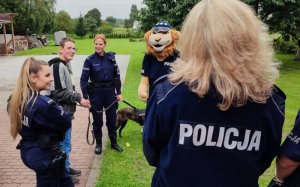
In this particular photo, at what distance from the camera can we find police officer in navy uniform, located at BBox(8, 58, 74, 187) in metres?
3.69

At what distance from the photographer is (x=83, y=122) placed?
9117 millimetres

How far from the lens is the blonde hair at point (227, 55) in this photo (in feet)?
6.35

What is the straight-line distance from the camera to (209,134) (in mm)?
2016

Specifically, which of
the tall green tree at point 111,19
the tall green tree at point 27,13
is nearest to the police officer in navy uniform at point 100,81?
the tall green tree at point 27,13

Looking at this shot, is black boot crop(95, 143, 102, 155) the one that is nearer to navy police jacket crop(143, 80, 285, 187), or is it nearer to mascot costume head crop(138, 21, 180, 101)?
mascot costume head crop(138, 21, 180, 101)

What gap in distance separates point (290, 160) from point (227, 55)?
78 cm

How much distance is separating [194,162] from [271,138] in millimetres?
448

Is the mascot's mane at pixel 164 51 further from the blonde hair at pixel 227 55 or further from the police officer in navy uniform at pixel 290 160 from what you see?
the blonde hair at pixel 227 55

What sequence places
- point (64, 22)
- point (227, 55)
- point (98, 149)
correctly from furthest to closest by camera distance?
point (64, 22) → point (98, 149) → point (227, 55)

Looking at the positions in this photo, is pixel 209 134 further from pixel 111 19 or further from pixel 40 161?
pixel 111 19

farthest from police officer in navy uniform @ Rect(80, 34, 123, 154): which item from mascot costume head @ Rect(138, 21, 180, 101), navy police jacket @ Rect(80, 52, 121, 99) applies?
mascot costume head @ Rect(138, 21, 180, 101)

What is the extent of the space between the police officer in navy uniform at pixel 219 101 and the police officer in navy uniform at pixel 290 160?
0.46ft

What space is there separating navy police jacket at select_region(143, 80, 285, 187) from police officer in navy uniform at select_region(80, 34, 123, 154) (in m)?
4.06

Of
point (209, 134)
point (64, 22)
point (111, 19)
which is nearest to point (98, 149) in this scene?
point (209, 134)
